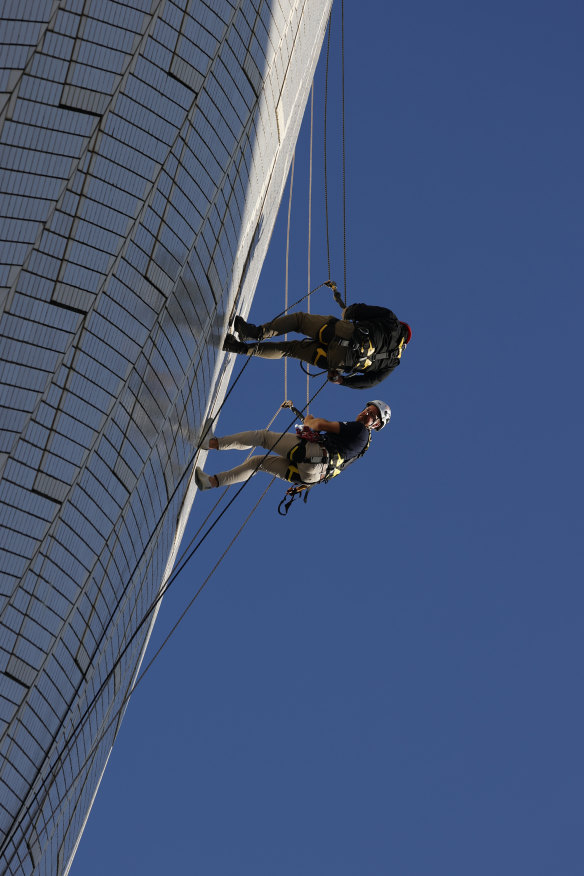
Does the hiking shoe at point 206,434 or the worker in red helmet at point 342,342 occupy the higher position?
the worker in red helmet at point 342,342

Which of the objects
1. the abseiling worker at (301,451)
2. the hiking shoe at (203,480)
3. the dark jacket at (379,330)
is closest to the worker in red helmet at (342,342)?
the dark jacket at (379,330)

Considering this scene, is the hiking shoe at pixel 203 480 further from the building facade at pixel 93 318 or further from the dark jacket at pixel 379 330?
the dark jacket at pixel 379 330

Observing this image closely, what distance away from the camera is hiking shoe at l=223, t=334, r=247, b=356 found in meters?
18.4

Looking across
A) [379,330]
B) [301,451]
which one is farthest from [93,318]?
[379,330]

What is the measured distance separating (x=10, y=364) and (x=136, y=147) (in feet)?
10.7

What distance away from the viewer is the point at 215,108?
54.4ft

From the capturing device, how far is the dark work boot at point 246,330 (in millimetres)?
18500

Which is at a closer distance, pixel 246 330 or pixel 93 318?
pixel 93 318

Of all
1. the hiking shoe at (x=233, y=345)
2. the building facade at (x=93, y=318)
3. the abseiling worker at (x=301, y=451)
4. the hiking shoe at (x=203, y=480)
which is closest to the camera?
the building facade at (x=93, y=318)

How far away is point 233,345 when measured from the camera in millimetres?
18484

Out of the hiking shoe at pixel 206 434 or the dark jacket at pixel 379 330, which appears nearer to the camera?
the dark jacket at pixel 379 330

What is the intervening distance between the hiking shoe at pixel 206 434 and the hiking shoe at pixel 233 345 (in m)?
1.12

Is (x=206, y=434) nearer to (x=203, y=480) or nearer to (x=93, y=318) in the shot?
(x=203, y=480)

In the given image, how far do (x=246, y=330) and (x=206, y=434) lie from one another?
5.36 ft
